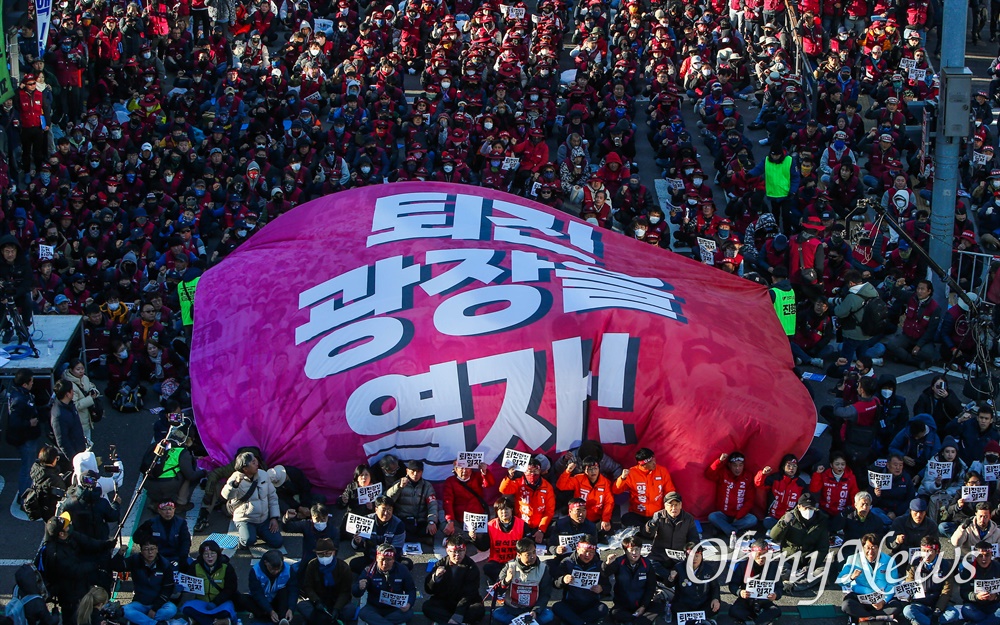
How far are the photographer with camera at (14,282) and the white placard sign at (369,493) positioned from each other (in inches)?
157

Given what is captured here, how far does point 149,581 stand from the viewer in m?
14.0

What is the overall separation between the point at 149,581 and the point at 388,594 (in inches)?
82.2

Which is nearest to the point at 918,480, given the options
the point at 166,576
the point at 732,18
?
the point at 166,576

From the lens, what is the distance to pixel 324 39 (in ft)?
86.3

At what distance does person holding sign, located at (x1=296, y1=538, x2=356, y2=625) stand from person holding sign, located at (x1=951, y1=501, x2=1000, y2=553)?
561 centimetres

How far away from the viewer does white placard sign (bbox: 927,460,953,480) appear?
15930 mm

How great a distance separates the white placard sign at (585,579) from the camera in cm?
1416

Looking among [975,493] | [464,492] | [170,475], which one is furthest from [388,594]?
[975,493]

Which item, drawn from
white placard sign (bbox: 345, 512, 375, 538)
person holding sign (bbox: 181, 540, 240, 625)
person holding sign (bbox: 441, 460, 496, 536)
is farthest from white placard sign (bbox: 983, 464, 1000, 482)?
person holding sign (bbox: 181, 540, 240, 625)

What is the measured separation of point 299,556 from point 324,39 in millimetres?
12887

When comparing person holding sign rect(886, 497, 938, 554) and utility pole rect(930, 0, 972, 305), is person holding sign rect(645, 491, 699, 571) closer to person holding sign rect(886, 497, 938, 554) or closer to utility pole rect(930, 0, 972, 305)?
person holding sign rect(886, 497, 938, 554)

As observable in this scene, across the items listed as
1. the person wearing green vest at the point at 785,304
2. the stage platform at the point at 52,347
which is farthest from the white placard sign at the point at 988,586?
the stage platform at the point at 52,347

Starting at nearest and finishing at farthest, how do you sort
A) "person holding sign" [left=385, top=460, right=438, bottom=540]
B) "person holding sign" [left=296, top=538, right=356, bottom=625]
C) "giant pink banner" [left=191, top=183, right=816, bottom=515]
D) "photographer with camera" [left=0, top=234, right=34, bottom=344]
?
"person holding sign" [left=296, top=538, right=356, bottom=625] → "person holding sign" [left=385, top=460, right=438, bottom=540] → "giant pink banner" [left=191, top=183, right=816, bottom=515] → "photographer with camera" [left=0, top=234, right=34, bottom=344]

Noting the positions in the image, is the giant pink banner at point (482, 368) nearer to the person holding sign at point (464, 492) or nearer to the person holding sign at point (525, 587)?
the person holding sign at point (464, 492)
